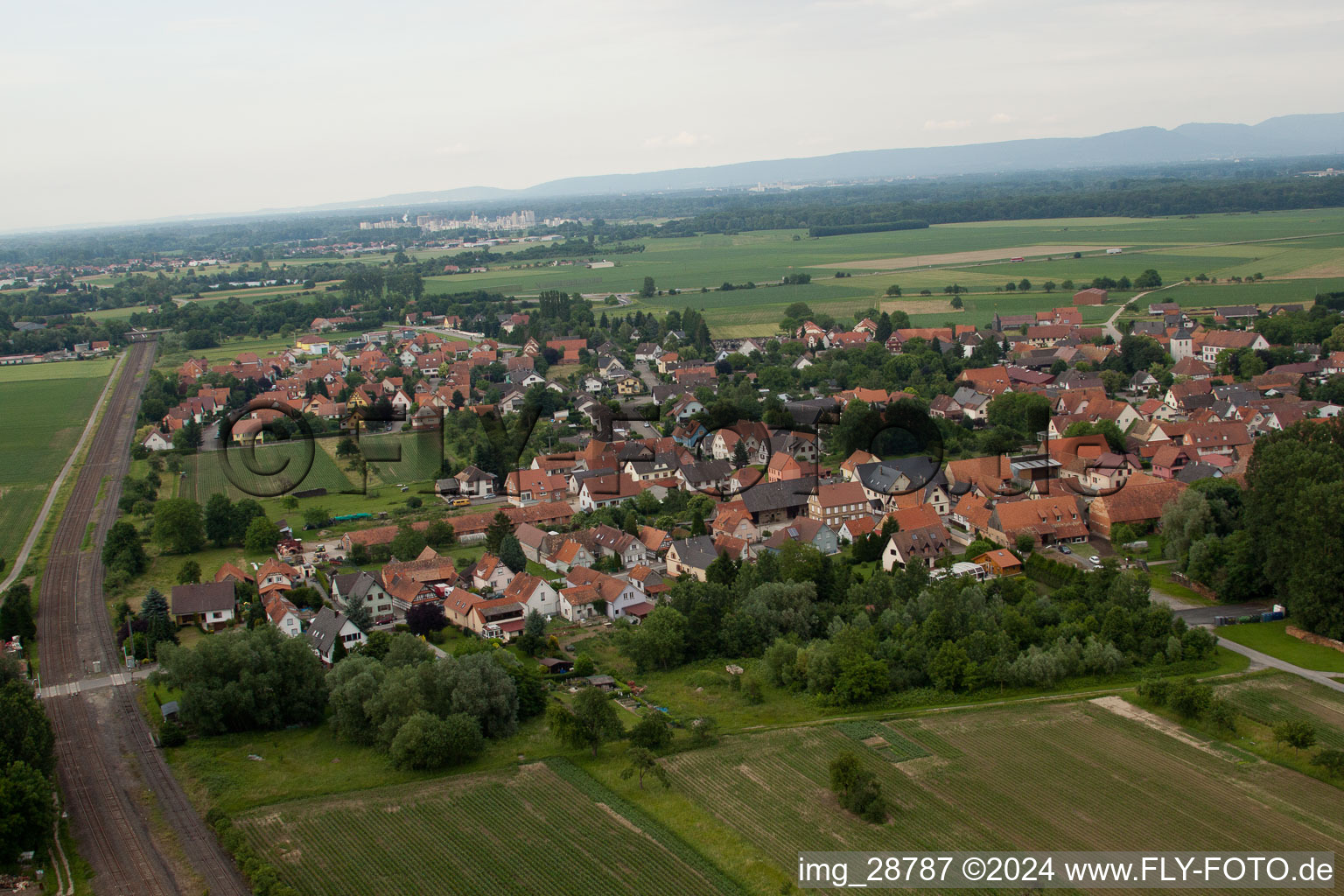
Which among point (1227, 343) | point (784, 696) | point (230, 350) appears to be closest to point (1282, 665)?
point (784, 696)

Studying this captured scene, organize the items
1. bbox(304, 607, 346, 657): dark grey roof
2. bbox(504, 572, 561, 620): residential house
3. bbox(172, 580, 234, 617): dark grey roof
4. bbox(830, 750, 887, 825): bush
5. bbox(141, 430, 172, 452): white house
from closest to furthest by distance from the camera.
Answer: bbox(830, 750, 887, 825): bush
bbox(304, 607, 346, 657): dark grey roof
bbox(172, 580, 234, 617): dark grey roof
bbox(504, 572, 561, 620): residential house
bbox(141, 430, 172, 452): white house

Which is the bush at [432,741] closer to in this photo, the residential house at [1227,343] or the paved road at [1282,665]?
the paved road at [1282,665]

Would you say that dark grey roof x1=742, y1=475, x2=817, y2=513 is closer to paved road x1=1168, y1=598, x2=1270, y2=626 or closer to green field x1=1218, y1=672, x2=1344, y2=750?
paved road x1=1168, y1=598, x2=1270, y2=626

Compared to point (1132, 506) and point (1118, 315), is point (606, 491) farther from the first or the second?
point (1118, 315)

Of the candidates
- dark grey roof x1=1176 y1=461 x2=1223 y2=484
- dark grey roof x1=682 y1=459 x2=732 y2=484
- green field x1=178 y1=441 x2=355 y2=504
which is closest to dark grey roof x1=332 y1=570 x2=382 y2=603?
green field x1=178 y1=441 x2=355 y2=504

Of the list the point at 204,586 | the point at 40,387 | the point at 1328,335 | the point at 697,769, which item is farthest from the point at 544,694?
the point at 40,387

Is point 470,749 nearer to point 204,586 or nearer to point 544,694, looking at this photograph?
point 544,694
